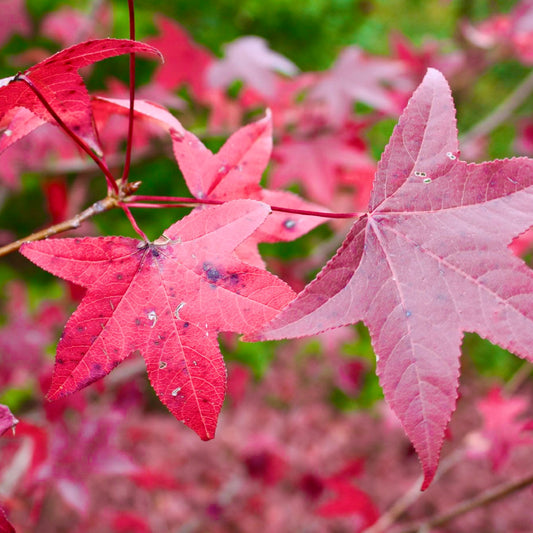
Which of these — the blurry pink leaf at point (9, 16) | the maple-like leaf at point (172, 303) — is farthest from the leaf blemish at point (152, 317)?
the blurry pink leaf at point (9, 16)

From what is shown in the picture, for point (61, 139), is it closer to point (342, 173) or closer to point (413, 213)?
point (342, 173)

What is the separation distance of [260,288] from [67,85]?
0.41m

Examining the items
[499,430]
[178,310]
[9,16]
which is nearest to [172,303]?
[178,310]

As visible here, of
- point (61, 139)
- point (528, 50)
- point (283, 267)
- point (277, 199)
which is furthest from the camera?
point (283, 267)

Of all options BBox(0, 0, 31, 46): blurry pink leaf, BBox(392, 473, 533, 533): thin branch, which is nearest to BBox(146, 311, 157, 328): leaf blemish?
BBox(392, 473, 533, 533): thin branch

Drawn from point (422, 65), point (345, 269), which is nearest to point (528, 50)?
point (422, 65)

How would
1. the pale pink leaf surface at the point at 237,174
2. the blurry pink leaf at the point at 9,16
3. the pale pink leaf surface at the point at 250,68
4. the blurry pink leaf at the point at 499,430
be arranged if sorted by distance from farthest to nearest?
the blurry pink leaf at the point at 9,16, the pale pink leaf surface at the point at 250,68, the blurry pink leaf at the point at 499,430, the pale pink leaf surface at the point at 237,174

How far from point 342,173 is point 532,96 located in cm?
303

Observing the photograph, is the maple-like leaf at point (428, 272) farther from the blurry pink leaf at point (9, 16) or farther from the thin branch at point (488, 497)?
the blurry pink leaf at point (9, 16)

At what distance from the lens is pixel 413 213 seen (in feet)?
2.56

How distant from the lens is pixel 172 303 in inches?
29.1

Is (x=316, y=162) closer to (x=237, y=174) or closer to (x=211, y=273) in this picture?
(x=237, y=174)

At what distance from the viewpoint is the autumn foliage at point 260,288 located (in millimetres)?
708

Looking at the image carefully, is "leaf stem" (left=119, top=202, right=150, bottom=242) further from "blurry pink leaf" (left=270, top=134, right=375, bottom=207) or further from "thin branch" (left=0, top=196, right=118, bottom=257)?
"blurry pink leaf" (left=270, top=134, right=375, bottom=207)
